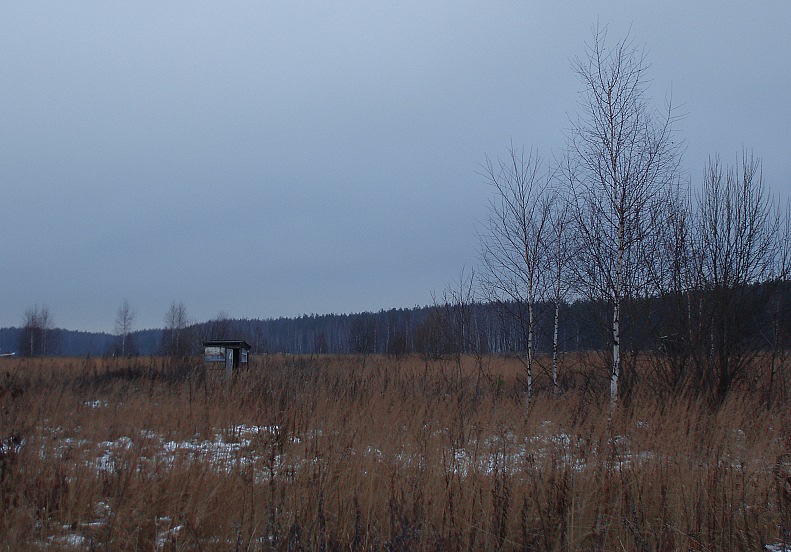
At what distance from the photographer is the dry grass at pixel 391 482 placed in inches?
130

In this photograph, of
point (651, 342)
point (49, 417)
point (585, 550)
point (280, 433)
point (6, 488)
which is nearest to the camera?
point (585, 550)

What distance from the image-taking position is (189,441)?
5996 millimetres

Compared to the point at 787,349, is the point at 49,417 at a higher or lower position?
lower

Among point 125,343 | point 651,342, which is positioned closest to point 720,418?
point 651,342

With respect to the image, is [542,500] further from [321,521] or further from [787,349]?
[787,349]

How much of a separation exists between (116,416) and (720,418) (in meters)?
7.97

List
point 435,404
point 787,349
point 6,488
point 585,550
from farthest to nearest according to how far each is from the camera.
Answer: point 787,349 → point 435,404 → point 6,488 → point 585,550

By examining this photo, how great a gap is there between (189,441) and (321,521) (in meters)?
3.66

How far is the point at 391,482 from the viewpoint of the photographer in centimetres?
383

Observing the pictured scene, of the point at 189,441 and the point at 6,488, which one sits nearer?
the point at 6,488

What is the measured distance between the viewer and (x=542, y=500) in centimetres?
401

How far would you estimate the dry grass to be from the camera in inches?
130

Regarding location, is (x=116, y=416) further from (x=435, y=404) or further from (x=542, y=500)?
(x=542, y=500)

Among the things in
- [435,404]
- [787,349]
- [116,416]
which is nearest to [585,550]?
[435,404]
